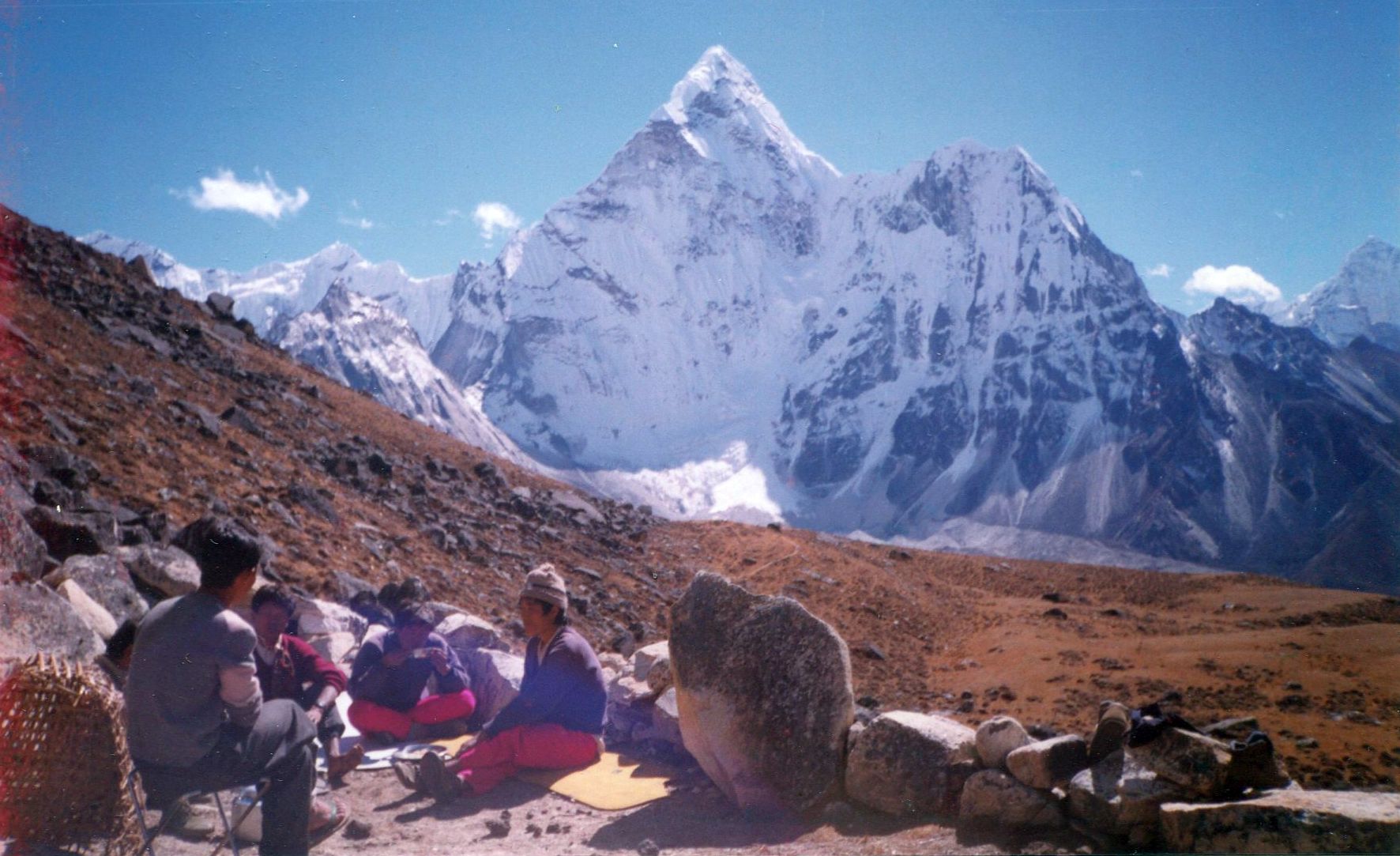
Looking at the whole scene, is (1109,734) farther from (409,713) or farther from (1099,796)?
(409,713)

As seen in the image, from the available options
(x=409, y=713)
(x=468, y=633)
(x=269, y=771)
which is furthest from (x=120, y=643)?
(x=468, y=633)

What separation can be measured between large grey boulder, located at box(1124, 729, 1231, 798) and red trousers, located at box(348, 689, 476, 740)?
587cm

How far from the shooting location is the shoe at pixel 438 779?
671cm

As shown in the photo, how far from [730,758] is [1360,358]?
232474 millimetres

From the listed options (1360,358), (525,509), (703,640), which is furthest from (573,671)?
(1360,358)

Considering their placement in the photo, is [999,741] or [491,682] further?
[491,682]

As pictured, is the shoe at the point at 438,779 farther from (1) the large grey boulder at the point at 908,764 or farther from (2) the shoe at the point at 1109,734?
(2) the shoe at the point at 1109,734

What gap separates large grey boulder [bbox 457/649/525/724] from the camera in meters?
8.59

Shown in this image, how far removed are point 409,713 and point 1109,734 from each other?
596cm

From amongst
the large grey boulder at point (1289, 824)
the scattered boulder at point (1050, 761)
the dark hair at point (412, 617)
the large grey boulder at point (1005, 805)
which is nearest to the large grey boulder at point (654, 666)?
the dark hair at point (412, 617)

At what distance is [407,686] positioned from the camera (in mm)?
8039

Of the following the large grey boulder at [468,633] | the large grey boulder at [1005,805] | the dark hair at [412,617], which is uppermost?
the dark hair at [412,617]

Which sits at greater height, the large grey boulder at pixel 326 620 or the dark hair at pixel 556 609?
the dark hair at pixel 556 609

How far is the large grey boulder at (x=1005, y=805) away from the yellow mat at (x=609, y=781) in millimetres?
2398
